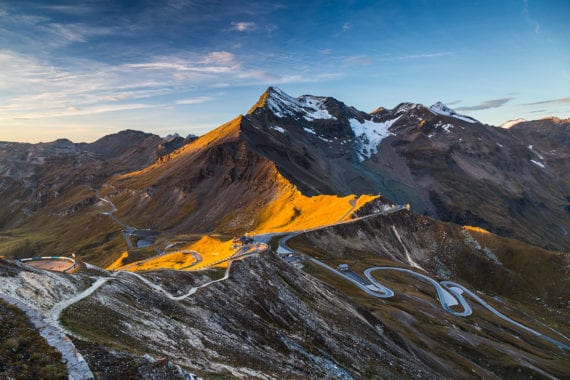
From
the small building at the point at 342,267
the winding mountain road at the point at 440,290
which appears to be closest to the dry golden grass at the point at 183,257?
the winding mountain road at the point at 440,290

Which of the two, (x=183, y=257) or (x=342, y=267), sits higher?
(x=183, y=257)

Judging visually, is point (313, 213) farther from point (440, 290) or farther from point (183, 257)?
point (183, 257)

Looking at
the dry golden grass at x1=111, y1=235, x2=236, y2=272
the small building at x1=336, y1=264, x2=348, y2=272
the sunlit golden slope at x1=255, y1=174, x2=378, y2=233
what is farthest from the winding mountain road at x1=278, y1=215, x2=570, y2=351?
the sunlit golden slope at x1=255, y1=174, x2=378, y2=233

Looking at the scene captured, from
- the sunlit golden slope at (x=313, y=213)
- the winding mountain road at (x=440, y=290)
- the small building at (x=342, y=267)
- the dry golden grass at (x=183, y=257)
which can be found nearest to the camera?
the winding mountain road at (x=440, y=290)

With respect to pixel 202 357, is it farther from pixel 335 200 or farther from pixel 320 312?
pixel 335 200

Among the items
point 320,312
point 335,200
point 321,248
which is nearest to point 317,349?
point 320,312

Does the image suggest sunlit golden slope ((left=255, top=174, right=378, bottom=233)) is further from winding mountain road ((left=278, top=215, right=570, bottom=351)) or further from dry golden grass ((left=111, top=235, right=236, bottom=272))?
dry golden grass ((left=111, top=235, right=236, bottom=272))

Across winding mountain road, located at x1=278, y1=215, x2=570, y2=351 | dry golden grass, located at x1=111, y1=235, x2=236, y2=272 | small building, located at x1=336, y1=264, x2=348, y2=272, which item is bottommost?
winding mountain road, located at x1=278, y1=215, x2=570, y2=351

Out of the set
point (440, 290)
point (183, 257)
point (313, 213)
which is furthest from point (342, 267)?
point (313, 213)

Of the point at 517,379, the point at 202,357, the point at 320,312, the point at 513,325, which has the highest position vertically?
the point at 202,357

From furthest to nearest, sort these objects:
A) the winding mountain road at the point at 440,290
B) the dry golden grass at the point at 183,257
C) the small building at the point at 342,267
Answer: the small building at the point at 342,267 → the dry golden grass at the point at 183,257 → the winding mountain road at the point at 440,290

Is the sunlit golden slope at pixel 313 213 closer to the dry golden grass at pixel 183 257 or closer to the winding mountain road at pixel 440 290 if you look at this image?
the winding mountain road at pixel 440 290
